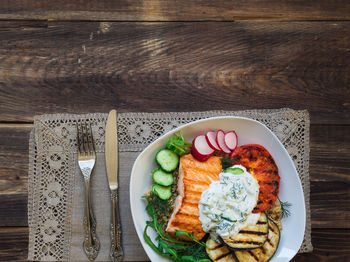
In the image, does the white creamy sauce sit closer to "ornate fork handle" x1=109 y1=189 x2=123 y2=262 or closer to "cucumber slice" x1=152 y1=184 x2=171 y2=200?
"cucumber slice" x1=152 y1=184 x2=171 y2=200

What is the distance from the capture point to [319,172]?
2678mm

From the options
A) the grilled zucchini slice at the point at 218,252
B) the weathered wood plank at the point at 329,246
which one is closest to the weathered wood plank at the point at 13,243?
the grilled zucchini slice at the point at 218,252

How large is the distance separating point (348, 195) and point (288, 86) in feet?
3.15

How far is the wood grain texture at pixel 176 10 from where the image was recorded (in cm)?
262

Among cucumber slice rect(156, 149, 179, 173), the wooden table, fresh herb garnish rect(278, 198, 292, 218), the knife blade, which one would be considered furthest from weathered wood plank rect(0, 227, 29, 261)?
fresh herb garnish rect(278, 198, 292, 218)

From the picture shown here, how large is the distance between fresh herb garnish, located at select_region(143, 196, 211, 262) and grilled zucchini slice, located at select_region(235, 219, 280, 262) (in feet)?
0.79

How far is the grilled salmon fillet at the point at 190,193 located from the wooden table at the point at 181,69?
47 centimetres

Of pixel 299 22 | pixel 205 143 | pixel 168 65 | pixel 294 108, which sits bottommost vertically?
pixel 205 143

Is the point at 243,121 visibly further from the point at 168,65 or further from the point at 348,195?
the point at 348,195

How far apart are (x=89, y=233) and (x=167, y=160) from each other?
0.76 metres

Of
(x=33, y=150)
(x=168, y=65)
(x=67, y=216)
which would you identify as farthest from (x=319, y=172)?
(x=33, y=150)

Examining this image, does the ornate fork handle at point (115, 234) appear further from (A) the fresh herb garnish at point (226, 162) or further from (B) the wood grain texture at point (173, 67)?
(A) the fresh herb garnish at point (226, 162)

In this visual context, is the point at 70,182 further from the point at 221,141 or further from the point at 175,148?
the point at 221,141

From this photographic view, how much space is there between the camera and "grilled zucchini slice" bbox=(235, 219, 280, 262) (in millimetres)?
2363
